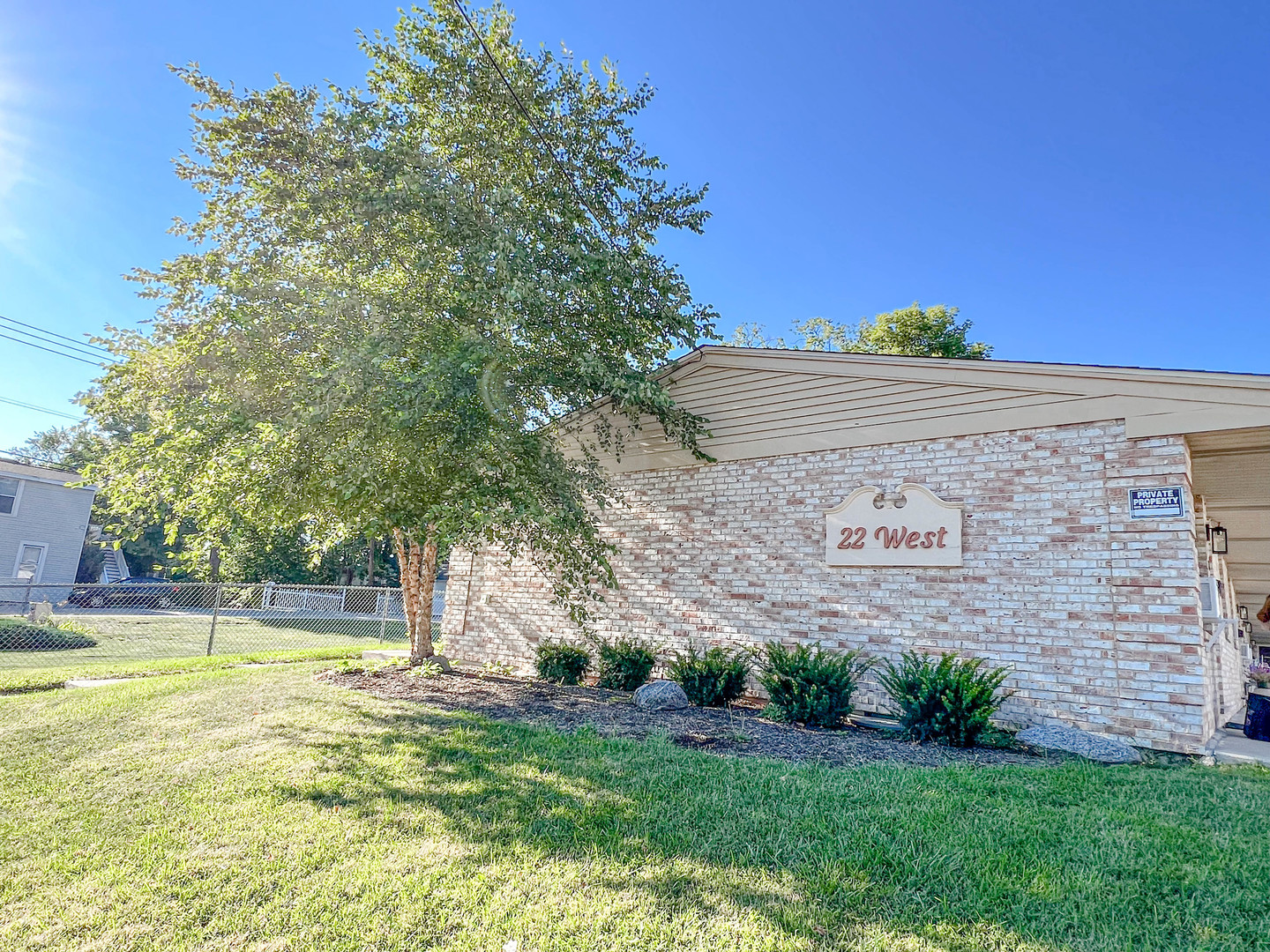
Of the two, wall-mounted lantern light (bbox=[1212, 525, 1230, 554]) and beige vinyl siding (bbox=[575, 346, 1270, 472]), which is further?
wall-mounted lantern light (bbox=[1212, 525, 1230, 554])

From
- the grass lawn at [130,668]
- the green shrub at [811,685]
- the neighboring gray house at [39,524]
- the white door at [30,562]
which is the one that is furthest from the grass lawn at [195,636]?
the green shrub at [811,685]

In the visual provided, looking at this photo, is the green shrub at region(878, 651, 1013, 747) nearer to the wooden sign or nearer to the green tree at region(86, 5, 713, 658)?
the wooden sign

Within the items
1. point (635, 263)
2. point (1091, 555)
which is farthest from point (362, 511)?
point (1091, 555)

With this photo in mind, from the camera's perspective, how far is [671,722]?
19.0ft

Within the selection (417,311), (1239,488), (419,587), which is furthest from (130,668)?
(1239,488)

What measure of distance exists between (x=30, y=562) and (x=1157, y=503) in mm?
27365

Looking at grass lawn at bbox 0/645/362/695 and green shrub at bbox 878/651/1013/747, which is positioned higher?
green shrub at bbox 878/651/1013/747

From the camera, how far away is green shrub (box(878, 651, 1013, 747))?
17.2 ft

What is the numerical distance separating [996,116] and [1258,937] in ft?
36.5

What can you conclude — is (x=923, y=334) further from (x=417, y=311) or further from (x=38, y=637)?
(x=38, y=637)

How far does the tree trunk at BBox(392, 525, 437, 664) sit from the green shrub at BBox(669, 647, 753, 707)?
13.0 feet

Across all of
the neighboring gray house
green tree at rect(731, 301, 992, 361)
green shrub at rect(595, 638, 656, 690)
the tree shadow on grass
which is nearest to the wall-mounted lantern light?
the tree shadow on grass

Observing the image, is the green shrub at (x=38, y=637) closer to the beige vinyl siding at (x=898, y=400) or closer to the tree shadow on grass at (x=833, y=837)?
the tree shadow on grass at (x=833, y=837)

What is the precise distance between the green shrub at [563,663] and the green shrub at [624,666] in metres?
0.48
